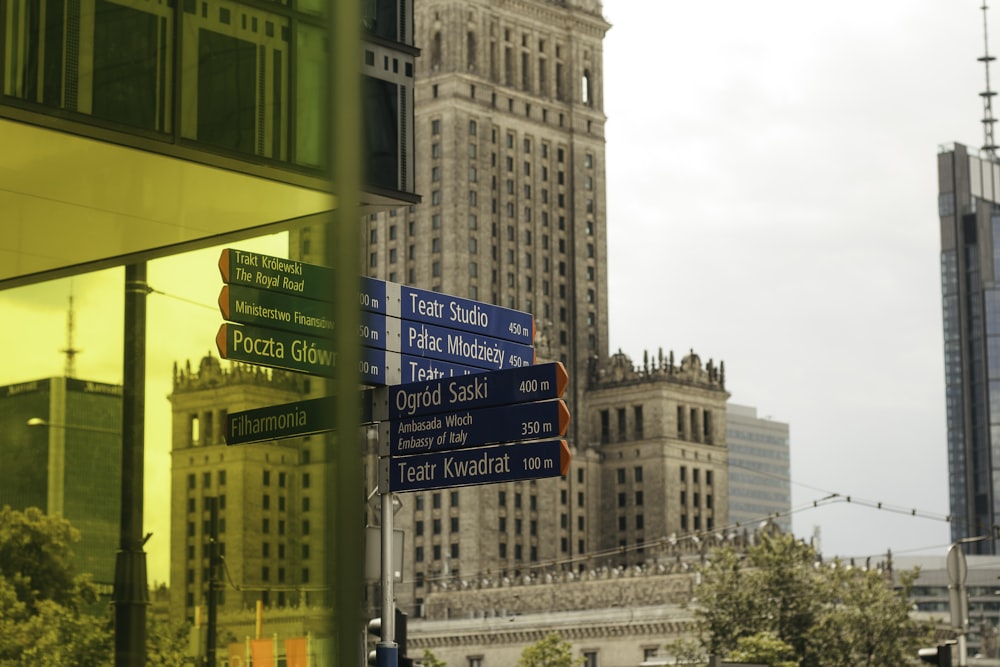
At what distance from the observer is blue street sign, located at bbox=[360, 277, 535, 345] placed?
11430 millimetres

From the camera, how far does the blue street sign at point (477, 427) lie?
415 inches

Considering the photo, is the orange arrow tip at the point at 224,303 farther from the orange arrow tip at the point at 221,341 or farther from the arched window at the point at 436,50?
the arched window at the point at 436,50

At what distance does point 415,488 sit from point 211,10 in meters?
8.14

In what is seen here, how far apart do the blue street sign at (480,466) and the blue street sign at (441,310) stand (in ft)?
3.50

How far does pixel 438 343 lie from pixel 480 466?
1.22 meters

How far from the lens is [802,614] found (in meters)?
73.6

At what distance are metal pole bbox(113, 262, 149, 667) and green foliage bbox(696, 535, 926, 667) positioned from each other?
225 feet

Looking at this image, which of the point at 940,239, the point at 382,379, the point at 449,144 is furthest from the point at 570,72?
the point at 382,379

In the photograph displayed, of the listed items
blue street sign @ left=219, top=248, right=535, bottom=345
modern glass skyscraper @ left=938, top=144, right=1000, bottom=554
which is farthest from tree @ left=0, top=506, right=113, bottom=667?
modern glass skyscraper @ left=938, top=144, right=1000, bottom=554

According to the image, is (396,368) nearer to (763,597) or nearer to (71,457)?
(71,457)

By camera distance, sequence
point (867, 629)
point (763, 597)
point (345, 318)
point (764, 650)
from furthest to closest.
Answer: point (763, 597)
point (867, 629)
point (764, 650)
point (345, 318)

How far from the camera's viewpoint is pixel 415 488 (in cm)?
1077

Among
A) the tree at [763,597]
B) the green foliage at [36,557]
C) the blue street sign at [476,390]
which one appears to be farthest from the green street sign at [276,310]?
the tree at [763,597]

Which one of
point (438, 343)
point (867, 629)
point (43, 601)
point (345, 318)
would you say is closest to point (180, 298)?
point (345, 318)
